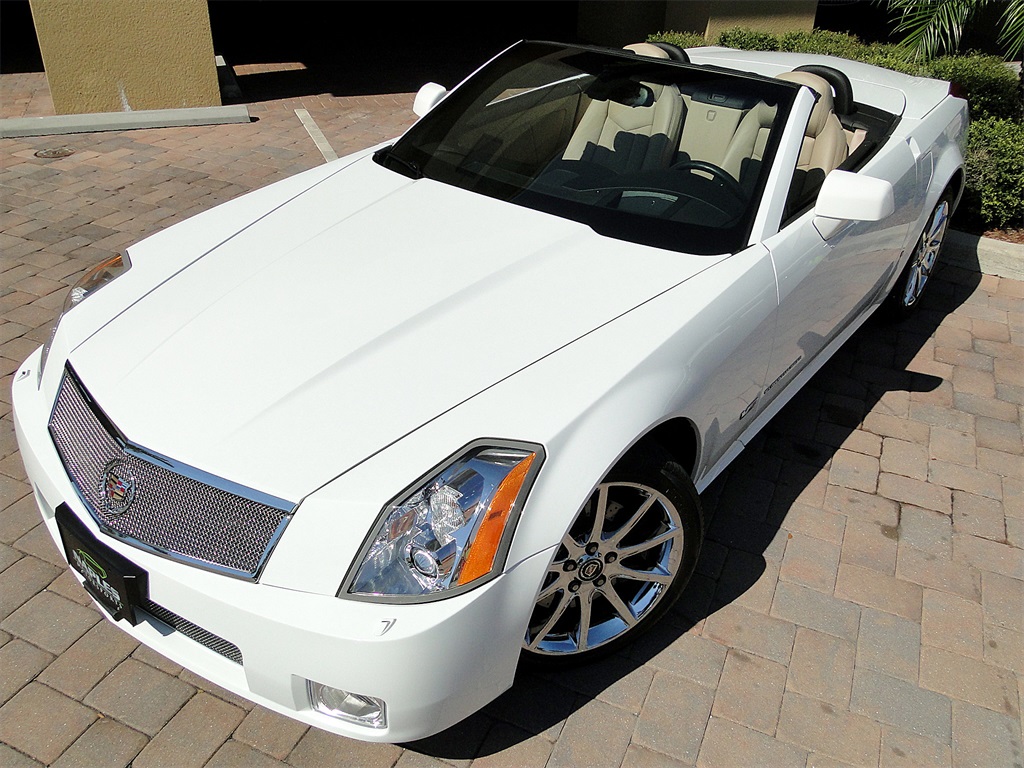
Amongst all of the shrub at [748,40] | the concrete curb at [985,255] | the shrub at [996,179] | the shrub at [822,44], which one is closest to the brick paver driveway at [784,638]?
the concrete curb at [985,255]

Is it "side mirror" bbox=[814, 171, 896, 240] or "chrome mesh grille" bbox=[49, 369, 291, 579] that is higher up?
"side mirror" bbox=[814, 171, 896, 240]

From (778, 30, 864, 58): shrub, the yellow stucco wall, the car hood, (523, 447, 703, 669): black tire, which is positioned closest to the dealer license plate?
the car hood

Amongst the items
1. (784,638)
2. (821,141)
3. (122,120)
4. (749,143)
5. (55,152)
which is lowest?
(784,638)

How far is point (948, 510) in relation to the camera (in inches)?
139

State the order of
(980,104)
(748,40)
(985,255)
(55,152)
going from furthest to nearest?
(748,40), (55,152), (980,104), (985,255)

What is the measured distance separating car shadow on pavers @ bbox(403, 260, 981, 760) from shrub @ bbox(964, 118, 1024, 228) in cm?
117

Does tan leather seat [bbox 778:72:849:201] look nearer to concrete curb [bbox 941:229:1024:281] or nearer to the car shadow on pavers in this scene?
the car shadow on pavers

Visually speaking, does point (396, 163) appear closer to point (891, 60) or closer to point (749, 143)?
point (749, 143)

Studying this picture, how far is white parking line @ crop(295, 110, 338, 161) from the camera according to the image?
7171 millimetres

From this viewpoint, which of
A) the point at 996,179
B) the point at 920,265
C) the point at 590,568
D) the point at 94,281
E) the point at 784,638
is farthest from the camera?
the point at 996,179

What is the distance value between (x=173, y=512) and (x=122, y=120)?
6618mm

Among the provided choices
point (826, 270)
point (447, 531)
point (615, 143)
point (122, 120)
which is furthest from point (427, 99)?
point (122, 120)

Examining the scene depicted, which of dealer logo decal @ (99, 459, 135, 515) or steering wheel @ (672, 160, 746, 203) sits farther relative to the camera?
steering wheel @ (672, 160, 746, 203)

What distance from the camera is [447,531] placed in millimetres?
2096
